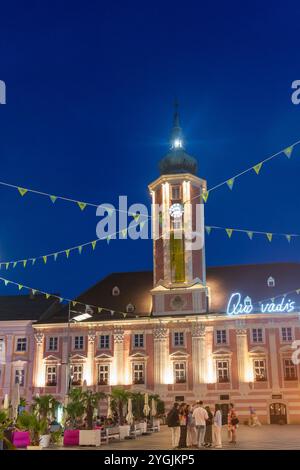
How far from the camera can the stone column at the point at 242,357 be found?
44375 mm

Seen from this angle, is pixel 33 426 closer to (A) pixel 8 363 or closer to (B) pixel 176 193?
(A) pixel 8 363

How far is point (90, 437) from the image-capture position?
22.8 m

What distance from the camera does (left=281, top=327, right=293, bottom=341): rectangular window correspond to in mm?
44750

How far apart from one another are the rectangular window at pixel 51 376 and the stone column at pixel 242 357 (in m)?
15.7

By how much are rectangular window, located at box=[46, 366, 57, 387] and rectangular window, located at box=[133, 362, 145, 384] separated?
23.0ft

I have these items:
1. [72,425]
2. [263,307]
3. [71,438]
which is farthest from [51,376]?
[71,438]

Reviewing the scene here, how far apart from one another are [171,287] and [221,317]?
518 cm

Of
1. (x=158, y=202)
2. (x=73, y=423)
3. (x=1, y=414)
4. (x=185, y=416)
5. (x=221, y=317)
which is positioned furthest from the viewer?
(x=158, y=202)

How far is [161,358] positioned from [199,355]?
10.5 ft

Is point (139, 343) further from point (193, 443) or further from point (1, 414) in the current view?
point (1, 414)

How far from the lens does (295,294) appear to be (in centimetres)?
4644

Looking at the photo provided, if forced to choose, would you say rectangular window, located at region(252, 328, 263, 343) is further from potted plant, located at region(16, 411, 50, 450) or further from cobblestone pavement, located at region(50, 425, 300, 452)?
potted plant, located at region(16, 411, 50, 450)

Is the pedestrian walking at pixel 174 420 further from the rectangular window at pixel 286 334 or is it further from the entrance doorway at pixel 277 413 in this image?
the rectangular window at pixel 286 334
